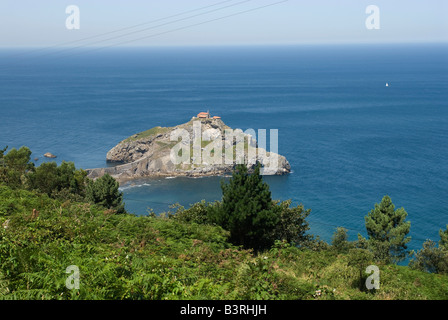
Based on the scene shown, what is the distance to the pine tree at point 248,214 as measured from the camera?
12.2m

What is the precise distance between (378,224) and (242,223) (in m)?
12.6

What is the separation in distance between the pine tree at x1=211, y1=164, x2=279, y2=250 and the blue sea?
1002 inches

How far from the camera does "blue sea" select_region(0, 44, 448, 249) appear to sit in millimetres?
45875

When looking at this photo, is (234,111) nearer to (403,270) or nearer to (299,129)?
(299,129)

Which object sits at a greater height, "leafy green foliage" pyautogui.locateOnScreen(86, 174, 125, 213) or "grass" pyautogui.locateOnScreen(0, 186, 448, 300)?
"grass" pyautogui.locateOnScreen(0, 186, 448, 300)

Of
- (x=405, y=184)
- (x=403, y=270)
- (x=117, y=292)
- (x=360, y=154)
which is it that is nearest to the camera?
(x=117, y=292)

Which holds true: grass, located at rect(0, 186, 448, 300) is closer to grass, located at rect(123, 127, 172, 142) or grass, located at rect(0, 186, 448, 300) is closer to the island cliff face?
the island cliff face

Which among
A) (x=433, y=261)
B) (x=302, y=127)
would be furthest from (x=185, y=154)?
(x=433, y=261)

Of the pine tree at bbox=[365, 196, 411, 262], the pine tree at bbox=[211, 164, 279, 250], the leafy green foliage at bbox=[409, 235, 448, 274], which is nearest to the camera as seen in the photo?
the pine tree at bbox=[211, 164, 279, 250]

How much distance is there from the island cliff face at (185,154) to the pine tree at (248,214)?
41.6 metres

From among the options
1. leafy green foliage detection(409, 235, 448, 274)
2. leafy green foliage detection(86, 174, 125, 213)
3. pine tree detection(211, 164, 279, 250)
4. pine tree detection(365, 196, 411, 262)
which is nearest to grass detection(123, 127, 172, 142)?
leafy green foliage detection(86, 174, 125, 213)

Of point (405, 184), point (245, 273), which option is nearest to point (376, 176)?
point (405, 184)

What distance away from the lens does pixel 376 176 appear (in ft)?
168

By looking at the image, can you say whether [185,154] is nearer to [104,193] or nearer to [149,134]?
[149,134]
